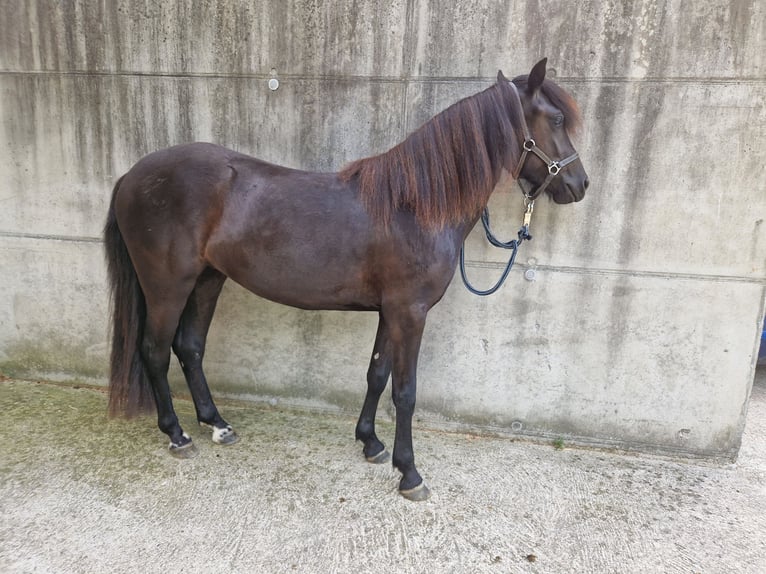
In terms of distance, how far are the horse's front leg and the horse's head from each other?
0.83 meters

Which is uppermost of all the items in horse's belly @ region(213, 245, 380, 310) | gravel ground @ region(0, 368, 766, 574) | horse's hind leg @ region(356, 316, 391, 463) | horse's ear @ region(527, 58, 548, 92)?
horse's ear @ region(527, 58, 548, 92)

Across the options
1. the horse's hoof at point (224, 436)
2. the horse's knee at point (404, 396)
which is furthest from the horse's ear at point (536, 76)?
the horse's hoof at point (224, 436)

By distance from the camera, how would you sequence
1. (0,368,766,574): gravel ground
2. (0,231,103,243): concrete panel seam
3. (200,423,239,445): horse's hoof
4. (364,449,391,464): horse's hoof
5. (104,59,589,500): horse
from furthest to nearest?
1. (0,231,103,243): concrete panel seam
2. (200,423,239,445): horse's hoof
3. (364,449,391,464): horse's hoof
4. (104,59,589,500): horse
5. (0,368,766,574): gravel ground

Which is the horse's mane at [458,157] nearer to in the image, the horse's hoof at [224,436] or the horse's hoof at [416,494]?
the horse's hoof at [416,494]

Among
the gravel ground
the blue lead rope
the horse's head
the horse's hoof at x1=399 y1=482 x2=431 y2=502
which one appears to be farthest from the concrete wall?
the horse's hoof at x1=399 y1=482 x2=431 y2=502

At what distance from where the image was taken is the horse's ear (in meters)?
1.96

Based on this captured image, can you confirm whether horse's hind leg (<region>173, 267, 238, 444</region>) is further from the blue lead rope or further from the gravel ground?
the blue lead rope

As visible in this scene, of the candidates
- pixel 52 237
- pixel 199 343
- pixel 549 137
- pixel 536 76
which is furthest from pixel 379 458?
pixel 52 237

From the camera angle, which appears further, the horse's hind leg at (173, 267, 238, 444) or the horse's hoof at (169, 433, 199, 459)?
the horse's hind leg at (173, 267, 238, 444)

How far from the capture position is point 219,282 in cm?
262

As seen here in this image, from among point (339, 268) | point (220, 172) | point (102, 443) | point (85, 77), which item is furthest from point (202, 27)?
point (102, 443)

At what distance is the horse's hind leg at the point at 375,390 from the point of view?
244 cm

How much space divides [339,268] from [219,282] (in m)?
0.85

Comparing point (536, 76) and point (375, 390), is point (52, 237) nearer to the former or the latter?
point (375, 390)
